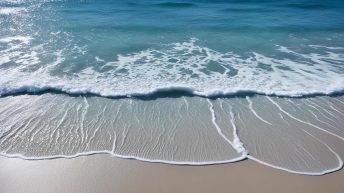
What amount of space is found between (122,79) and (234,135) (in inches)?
158

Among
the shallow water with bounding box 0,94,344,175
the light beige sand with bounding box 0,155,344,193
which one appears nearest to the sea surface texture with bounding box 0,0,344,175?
the shallow water with bounding box 0,94,344,175

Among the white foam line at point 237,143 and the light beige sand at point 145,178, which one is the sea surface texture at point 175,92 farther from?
the light beige sand at point 145,178

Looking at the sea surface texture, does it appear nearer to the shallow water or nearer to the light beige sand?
the shallow water

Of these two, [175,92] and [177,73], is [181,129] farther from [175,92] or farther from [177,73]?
[177,73]

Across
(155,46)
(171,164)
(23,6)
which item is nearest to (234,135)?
(171,164)

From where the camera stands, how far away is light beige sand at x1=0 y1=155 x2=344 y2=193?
471 cm

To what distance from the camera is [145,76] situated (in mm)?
8961

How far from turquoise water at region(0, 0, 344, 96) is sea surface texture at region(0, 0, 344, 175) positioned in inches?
2.0

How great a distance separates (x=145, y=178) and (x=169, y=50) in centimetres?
729

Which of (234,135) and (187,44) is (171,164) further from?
(187,44)

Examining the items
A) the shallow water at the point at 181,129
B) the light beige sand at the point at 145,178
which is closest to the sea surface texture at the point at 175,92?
the shallow water at the point at 181,129

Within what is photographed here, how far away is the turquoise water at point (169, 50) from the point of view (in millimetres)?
8406

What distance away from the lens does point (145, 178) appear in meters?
4.94

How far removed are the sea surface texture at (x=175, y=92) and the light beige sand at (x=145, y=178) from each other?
222 millimetres
